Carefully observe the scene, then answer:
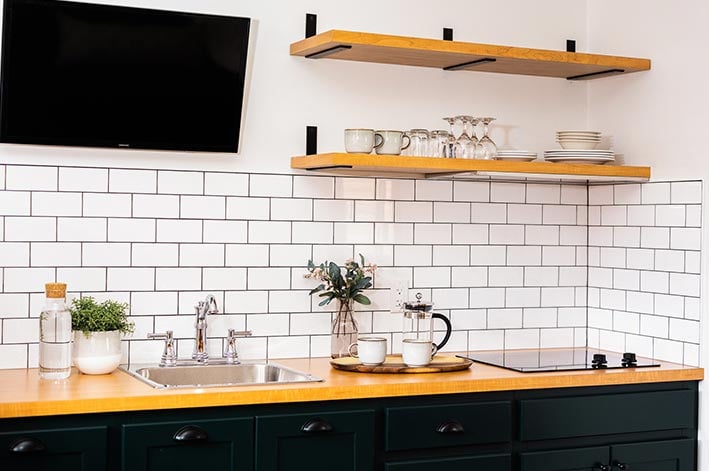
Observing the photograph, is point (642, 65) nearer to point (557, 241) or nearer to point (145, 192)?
point (557, 241)

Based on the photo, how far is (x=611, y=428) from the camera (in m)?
3.63

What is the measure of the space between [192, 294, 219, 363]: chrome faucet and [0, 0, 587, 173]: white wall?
0.47 metres

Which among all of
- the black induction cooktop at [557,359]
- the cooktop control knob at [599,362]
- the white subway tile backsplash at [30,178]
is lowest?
the black induction cooktop at [557,359]

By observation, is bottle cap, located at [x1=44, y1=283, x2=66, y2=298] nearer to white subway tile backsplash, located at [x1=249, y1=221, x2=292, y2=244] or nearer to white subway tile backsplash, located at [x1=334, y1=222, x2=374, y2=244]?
white subway tile backsplash, located at [x1=249, y1=221, x2=292, y2=244]

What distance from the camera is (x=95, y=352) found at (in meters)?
3.34

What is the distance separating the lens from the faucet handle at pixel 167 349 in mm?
3584

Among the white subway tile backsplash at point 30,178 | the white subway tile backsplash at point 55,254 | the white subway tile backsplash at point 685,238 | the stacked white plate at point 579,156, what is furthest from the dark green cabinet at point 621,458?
the white subway tile backsplash at point 30,178

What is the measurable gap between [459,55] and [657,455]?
1.53m

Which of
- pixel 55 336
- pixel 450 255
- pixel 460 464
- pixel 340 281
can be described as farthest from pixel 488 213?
pixel 55 336

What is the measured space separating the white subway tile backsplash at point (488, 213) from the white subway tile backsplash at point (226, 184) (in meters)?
0.91

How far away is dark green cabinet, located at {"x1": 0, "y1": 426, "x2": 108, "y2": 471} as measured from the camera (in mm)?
2852

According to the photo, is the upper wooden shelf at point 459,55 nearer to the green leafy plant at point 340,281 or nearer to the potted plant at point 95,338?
the green leafy plant at point 340,281

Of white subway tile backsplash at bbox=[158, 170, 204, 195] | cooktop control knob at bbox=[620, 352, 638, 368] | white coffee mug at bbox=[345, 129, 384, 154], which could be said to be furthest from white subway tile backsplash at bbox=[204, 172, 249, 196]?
cooktop control knob at bbox=[620, 352, 638, 368]

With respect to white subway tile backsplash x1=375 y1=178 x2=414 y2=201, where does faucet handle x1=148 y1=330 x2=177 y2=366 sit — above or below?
below
